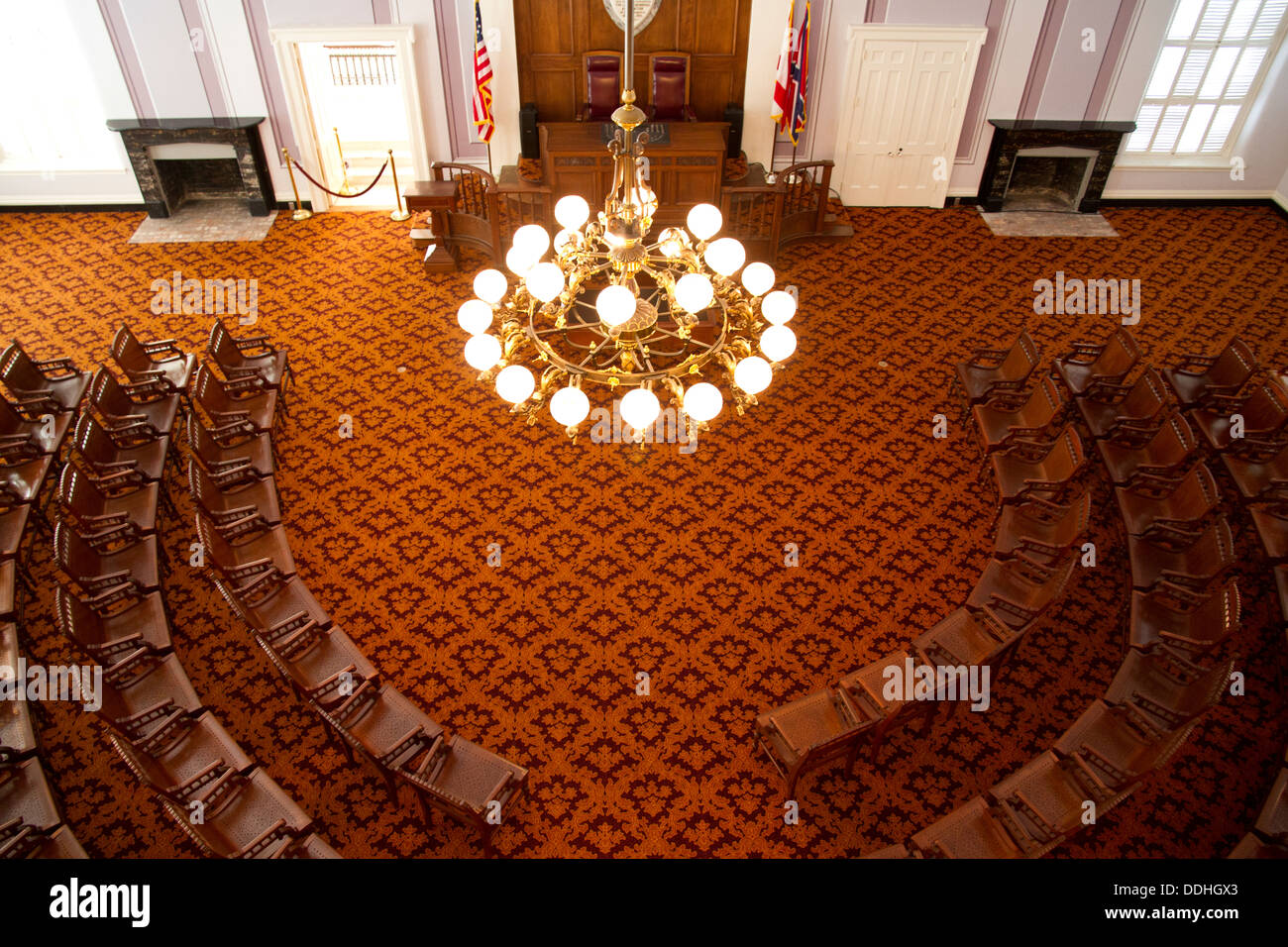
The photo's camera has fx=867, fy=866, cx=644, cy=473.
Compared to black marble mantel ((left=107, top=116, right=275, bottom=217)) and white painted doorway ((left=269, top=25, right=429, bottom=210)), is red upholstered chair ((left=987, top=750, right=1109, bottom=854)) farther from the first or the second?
black marble mantel ((left=107, top=116, right=275, bottom=217))

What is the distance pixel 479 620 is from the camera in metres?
6.28

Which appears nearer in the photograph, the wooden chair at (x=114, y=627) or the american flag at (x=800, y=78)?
the wooden chair at (x=114, y=627)

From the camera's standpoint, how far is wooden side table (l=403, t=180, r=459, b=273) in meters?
9.50

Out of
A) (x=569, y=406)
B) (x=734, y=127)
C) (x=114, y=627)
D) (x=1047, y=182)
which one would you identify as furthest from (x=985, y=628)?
(x=1047, y=182)

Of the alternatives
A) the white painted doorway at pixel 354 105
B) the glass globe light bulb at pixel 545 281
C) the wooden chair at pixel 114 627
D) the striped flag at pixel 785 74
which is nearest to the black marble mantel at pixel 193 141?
Result: the white painted doorway at pixel 354 105

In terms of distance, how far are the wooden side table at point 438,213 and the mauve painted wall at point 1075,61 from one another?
23.5 feet

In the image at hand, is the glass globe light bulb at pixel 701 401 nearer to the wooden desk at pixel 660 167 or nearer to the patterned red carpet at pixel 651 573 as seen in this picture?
the patterned red carpet at pixel 651 573

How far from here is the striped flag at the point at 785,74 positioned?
9.54 m

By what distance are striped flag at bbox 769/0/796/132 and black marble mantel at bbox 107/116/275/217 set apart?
603 cm

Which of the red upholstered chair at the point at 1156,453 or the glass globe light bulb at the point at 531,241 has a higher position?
the glass globe light bulb at the point at 531,241

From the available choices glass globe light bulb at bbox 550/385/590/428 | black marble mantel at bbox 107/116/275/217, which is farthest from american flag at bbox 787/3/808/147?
glass globe light bulb at bbox 550/385/590/428

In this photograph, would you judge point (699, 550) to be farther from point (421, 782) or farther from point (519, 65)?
point (519, 65)

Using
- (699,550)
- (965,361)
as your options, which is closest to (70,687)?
(699,550)

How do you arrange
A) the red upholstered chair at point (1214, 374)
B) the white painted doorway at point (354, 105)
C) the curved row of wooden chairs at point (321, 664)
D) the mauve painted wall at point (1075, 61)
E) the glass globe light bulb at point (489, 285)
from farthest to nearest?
the mauve painted wall at point (1075, 61) → the white painted doorway at point (354, 105) → the red upholstered chair at point (1214, 374) → the curved row of wooden chairs at point (321, 664) → the glass globe light bulb at point (489, 285)
